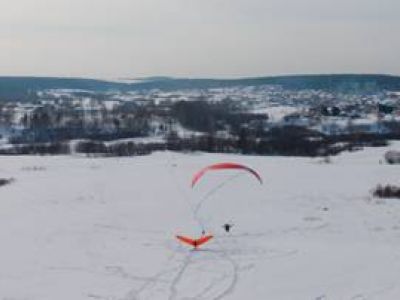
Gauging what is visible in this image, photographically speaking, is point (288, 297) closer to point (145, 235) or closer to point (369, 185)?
point (145, 235)

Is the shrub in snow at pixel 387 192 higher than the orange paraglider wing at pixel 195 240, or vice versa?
the orange paraglider wing at pixel 195 240

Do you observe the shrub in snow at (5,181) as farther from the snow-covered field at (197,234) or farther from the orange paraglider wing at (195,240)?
the orange paraglider wing at (195,240)

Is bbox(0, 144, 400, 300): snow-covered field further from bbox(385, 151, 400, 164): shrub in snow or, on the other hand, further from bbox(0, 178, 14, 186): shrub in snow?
bbox(385, 151, 400, 164): shrub in snow

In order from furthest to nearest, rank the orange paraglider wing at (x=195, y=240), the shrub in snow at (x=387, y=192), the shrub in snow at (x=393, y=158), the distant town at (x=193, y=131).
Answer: the distant town at (x=193, y=131), the shrub in snow at (x=393, y=158), the shrub in snow at (x=387, y=192), the orange paraglider wing at (x=195, y=240)

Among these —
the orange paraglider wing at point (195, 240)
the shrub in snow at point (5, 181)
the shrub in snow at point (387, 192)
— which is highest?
the orange paraglider wing at point (195, 240)

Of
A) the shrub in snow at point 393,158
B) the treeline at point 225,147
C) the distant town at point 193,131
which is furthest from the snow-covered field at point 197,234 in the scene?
the distant town at point 193,131

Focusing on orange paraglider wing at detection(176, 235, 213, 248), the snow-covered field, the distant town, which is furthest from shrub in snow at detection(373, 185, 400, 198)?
the distant town

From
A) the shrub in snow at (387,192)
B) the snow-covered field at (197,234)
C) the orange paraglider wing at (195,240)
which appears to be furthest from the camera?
the shrub in snow at (387,192)

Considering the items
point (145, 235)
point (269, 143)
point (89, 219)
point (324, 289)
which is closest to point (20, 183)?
point (89, 219)

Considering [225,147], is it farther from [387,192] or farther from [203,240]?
[203,240]
